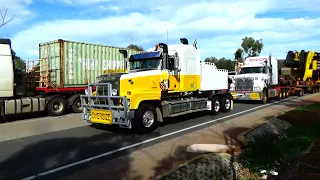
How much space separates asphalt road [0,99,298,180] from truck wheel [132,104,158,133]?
256 mm

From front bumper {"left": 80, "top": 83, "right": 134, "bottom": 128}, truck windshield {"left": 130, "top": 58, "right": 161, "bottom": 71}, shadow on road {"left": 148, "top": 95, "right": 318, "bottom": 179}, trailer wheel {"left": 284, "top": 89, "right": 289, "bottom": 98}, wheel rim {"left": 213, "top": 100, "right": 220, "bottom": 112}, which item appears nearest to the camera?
shadow on road {"left": 148, "top": 95, "right": 318, "bottom": 179}

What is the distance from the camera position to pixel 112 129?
424 inches

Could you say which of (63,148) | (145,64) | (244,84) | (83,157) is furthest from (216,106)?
(83,157)

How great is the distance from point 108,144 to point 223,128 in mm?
4228

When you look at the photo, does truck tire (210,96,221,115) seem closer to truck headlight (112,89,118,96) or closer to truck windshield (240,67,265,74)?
truck headlight (112,89,118,96)

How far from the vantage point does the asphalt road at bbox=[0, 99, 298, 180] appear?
619 centimetres

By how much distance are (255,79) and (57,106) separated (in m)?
12.9

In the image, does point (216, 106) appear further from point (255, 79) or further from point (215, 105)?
point (255, 79)

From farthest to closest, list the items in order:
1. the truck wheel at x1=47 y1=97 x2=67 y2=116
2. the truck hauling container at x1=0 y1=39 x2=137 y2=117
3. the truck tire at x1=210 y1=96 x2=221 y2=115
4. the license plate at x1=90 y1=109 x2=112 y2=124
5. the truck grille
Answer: the truck grille
the truck wheel at x1=47 y1=97 x2=67 y2=116
the truck tire at x1=210 y1=96 x2=221 y2=115
the truck hauling container at x1=0 y1=39 x2=137 y2=117
the license plate at x1=90 y1=109 x2=112 y2=124

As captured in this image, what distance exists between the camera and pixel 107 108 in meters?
9.76

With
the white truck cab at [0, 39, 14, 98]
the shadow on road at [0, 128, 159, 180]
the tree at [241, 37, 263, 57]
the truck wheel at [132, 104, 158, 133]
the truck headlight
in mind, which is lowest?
the shadow on road at [0, 128, 159, 180]

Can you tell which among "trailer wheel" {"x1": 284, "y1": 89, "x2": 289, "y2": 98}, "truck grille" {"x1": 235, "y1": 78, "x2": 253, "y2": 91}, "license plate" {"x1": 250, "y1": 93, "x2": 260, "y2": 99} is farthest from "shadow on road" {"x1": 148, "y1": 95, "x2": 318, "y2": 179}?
"trailer wheel" {"x1": 284, "y1": 89, "x2": 289, "y2": 98}

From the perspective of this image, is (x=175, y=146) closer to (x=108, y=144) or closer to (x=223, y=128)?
(x=108, y=144)

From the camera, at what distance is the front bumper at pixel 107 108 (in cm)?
931
